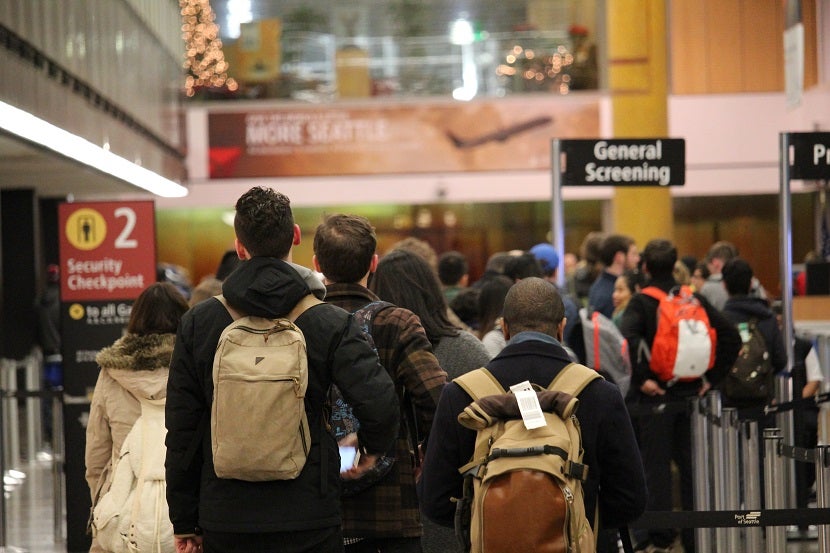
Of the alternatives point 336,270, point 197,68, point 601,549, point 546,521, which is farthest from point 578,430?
point 197,68

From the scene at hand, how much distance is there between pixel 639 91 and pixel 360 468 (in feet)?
52.6

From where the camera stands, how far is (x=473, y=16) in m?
25.0

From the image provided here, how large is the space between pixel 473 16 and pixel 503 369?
22.1m

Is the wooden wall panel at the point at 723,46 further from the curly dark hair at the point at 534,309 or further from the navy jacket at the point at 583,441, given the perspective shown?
the navy jacket at the point at 583,441

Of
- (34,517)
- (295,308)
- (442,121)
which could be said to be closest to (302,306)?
(295,308)

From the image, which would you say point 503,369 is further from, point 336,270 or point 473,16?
point 473,16

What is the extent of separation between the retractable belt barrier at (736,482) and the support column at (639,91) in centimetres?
1126

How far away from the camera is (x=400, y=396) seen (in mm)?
4160

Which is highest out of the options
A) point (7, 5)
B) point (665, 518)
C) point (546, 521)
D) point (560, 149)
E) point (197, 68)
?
point (197, 68)

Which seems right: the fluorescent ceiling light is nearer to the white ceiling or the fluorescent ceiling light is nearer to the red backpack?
the white ceiling

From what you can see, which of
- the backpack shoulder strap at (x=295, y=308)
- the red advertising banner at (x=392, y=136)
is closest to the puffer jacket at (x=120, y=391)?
the backpack shoulder strap at (x=295, y=308)

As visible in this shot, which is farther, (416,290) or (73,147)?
(73,147)

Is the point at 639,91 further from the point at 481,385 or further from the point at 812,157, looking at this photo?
the point at 481,385

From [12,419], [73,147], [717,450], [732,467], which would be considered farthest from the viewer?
[12,419]
